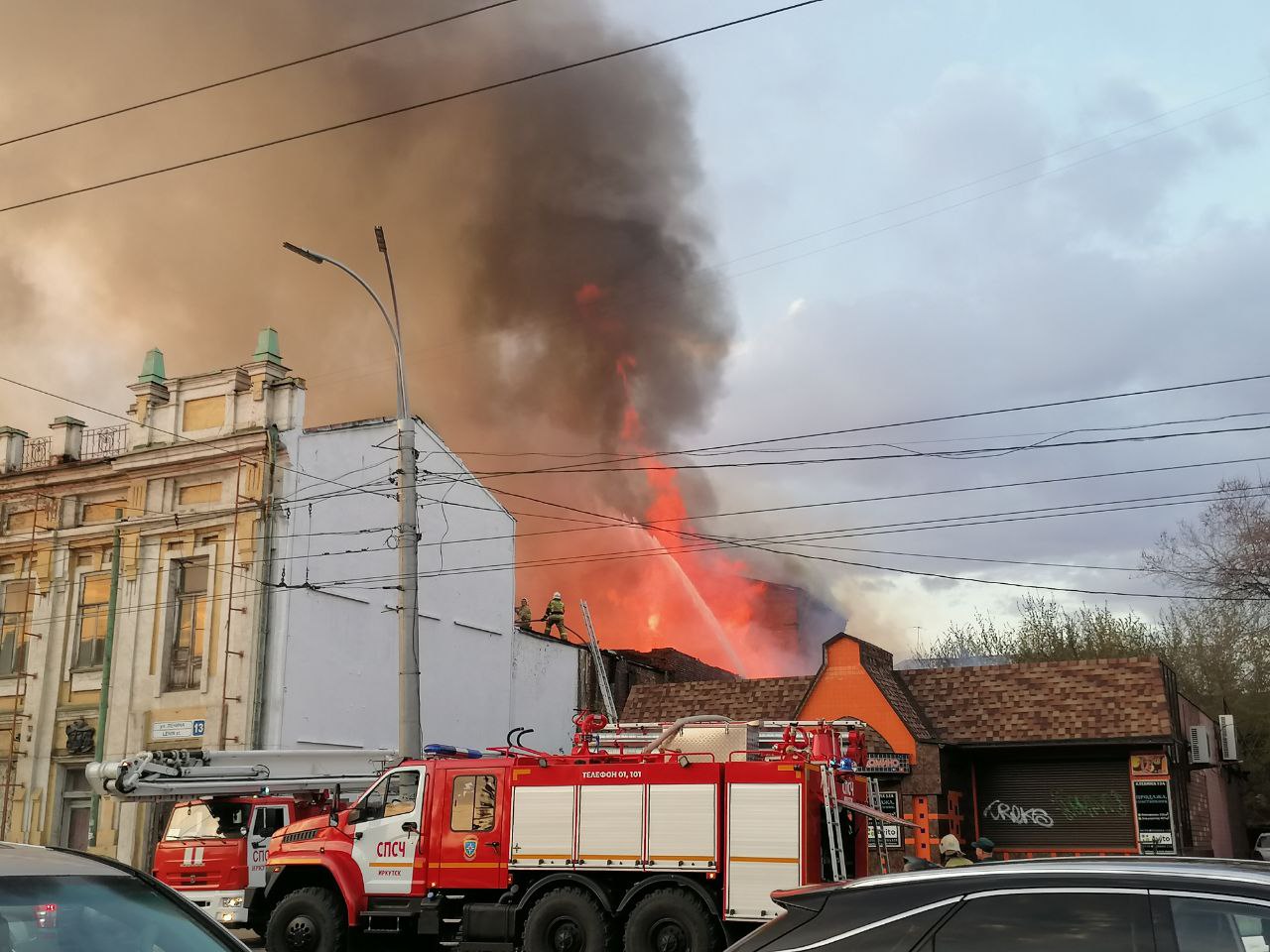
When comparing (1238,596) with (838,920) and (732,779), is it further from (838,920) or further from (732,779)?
(838,920)

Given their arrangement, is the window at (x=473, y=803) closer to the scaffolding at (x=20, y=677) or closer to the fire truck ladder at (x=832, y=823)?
the fire truck ladder at (x=832, y=823)

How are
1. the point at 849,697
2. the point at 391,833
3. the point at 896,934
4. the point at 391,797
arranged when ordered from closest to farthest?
1. the point at 896,934
2. the point at 391,833
3. the point at 391,797
4. the point at 849,697

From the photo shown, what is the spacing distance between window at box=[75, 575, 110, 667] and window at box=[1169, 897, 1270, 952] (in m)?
29.9

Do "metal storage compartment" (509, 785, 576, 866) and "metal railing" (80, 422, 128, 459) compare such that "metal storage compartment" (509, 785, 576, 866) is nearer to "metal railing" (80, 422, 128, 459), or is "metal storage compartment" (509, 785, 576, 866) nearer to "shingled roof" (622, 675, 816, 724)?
"shingled roof" (622, 675, 816, 724)

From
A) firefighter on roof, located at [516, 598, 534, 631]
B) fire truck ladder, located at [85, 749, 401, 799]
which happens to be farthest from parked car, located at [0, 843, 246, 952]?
firefighter on roof, located at [516, 598, 534, 631]

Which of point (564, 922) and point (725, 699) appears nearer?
point (564, 922)

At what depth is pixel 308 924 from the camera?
48.9 ft

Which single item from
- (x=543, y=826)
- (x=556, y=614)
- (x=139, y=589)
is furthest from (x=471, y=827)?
(x=556, y=614)

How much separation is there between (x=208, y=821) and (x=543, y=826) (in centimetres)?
885

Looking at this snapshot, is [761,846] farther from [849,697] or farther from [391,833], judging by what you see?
[849,697]

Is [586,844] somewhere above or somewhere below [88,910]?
below

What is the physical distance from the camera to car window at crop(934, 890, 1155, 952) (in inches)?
162

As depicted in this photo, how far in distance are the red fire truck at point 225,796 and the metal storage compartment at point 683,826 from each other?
7.01 metres

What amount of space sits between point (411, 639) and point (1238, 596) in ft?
92.5
